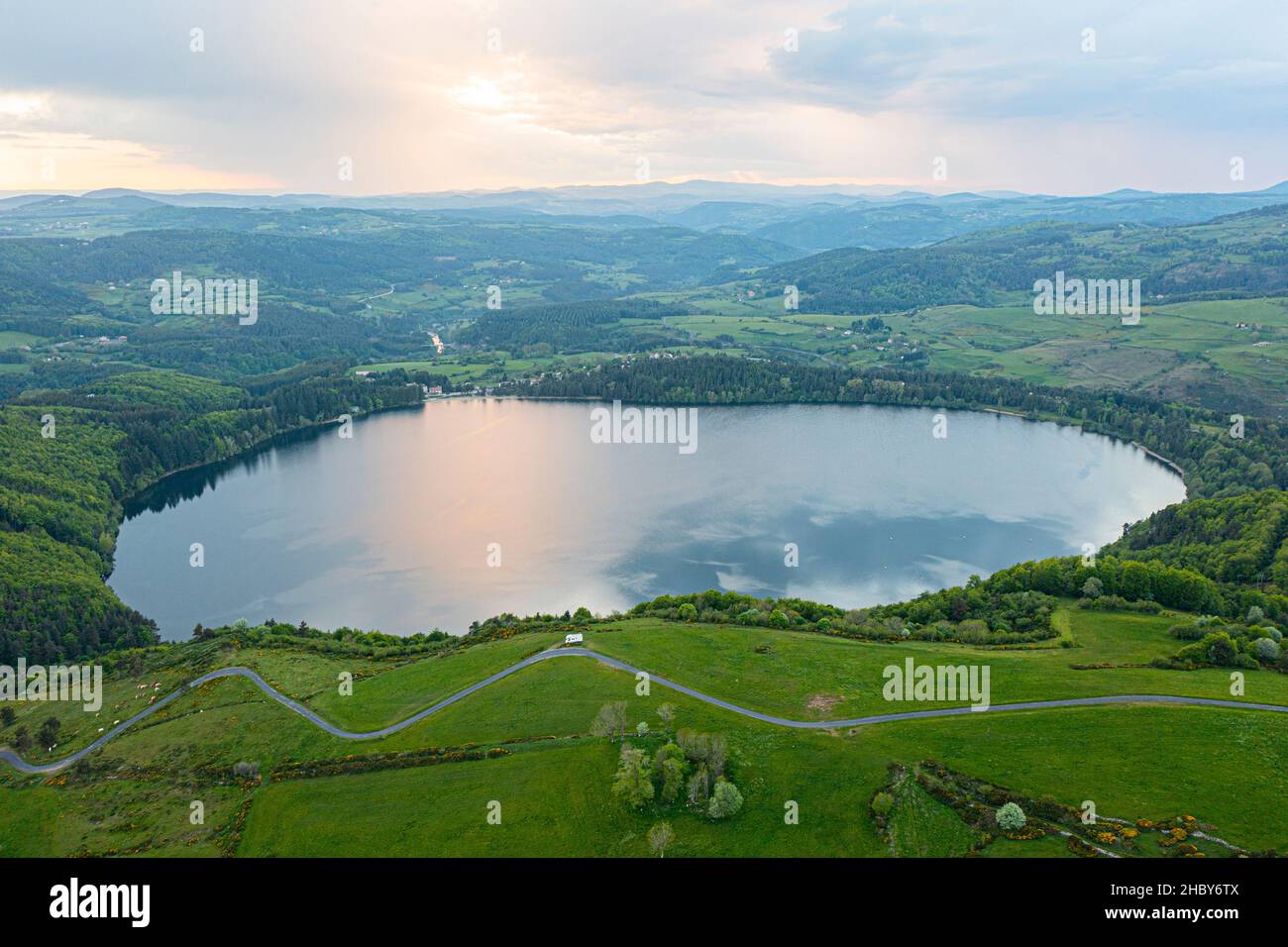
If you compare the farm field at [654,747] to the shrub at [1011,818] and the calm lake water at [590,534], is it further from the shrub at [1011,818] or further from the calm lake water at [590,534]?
the calm lake water at [590,534]

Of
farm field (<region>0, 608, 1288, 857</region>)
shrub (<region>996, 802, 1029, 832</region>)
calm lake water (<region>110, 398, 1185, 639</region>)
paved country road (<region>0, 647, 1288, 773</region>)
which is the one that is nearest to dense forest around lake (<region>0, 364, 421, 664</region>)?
calm lake water (<region>110, 398, 1185, 639</region>)

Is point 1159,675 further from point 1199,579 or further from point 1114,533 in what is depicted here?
point 1114,533

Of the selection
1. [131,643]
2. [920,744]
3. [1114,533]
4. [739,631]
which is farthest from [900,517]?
[131,643]

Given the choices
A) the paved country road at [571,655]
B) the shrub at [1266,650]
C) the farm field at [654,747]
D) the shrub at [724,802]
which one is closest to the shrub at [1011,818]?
the farm field at [654,747]

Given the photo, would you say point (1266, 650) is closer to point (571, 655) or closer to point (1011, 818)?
point (1011, 818)
